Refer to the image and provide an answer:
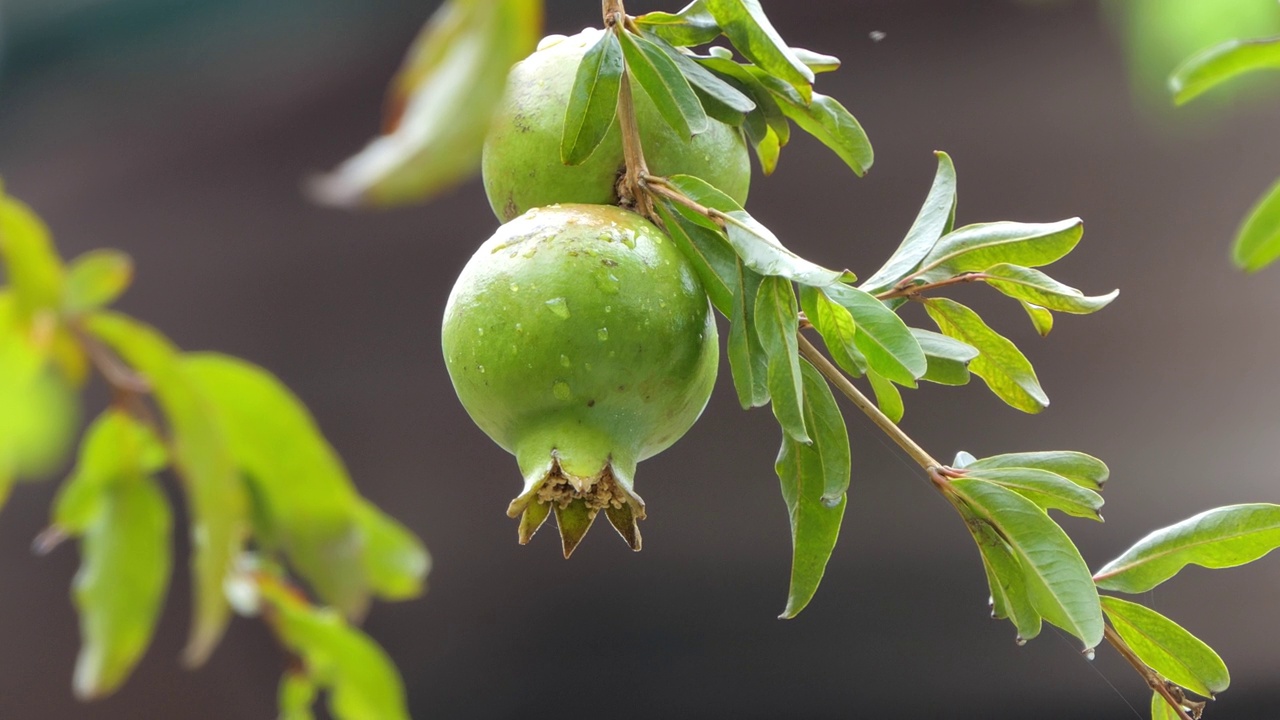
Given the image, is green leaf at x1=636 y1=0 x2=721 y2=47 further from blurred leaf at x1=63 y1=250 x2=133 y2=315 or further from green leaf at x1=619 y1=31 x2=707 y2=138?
blurred leaf at x1=63 y1=250 x2=133 y2=315

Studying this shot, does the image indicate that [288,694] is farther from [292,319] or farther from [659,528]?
[292,319]

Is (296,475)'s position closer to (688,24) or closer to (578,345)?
(578,345)

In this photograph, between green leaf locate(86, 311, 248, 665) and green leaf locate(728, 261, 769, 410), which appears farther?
green leaf locate(728, 261, 769, 410)

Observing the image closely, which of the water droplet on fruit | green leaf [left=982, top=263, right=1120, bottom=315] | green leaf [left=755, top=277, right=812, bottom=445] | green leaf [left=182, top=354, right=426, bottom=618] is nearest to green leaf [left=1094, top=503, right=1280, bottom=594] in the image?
green leaf [left=982, top=263, right=1120, bottom=315]

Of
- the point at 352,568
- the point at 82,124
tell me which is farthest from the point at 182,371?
the point at 82,124

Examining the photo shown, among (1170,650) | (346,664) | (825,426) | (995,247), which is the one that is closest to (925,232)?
(995,247)

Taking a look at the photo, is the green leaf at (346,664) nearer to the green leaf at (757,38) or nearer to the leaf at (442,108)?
the leaf at (442,108)
